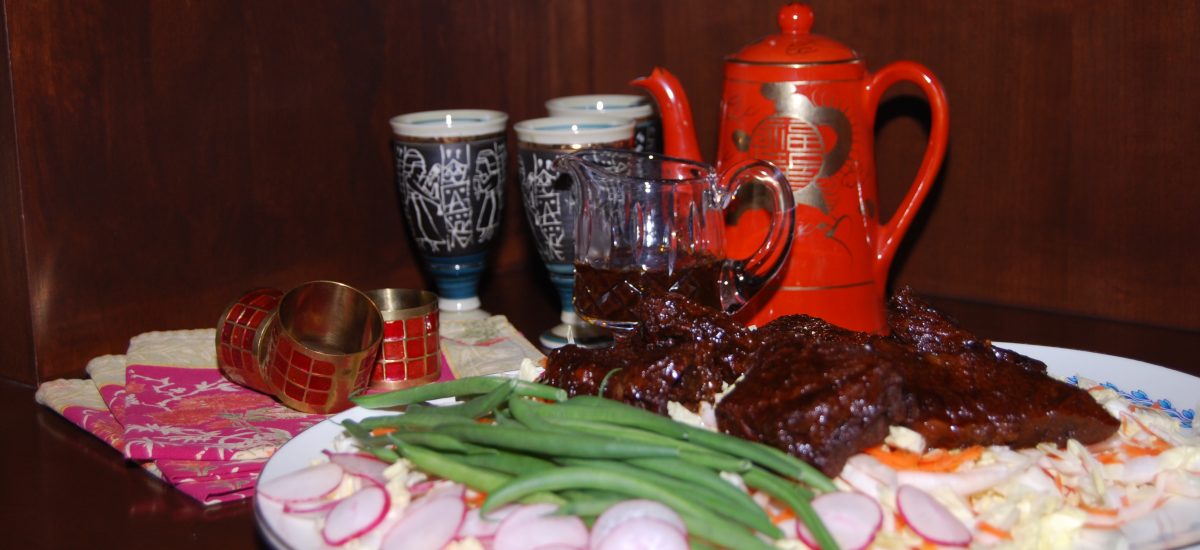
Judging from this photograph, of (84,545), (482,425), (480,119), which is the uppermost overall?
(480,119)

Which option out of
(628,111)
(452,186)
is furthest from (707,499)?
(628,111)

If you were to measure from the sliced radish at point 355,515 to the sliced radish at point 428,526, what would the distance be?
17mm

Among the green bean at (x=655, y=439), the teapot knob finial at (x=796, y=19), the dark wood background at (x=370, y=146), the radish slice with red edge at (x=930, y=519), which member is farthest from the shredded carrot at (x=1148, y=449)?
the teapot knob finial at (x=796, y=19)

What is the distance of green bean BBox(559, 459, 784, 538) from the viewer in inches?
31.3

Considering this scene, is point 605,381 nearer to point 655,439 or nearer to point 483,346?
point 655,439

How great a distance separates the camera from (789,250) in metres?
1.37

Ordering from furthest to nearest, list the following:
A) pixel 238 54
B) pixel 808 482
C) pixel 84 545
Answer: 1. pixel 238 54
2. pixel 84 545
3. pixel 808 482

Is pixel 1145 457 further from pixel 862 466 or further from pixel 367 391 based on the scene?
pixel 367 391

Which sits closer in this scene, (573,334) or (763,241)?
(763,241)

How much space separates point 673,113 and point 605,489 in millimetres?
772

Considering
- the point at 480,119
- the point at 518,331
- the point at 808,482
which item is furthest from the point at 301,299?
the point at 808,482

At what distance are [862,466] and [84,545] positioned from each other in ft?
2.17

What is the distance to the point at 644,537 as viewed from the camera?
2.47 feet

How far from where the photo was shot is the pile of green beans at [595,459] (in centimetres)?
80
